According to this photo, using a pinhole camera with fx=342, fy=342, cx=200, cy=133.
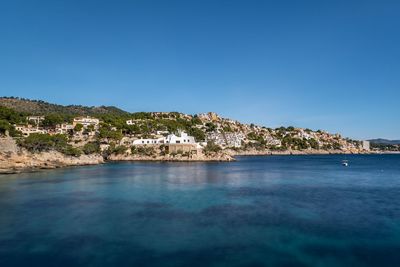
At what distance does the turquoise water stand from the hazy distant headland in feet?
83.9

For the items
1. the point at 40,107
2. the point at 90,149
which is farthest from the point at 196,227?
the point at 40,107

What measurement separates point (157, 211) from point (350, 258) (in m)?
10.9

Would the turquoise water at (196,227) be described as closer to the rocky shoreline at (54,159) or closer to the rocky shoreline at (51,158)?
the rocky shoreline at (54,159)

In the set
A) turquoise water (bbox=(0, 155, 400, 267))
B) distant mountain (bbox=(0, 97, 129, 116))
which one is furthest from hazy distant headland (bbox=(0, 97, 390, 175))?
turquoise water (bbox=(0, 155, 400, 267))

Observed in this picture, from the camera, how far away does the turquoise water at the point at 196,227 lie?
12164 mm

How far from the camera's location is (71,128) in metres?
87.8

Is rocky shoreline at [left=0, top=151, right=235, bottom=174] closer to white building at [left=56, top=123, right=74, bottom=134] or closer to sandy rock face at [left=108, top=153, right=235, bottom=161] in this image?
sandy rock face at [left=108, top=153, right=235, bottom=161]

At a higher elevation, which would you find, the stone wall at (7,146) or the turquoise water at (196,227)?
the stone wall at (7,146)

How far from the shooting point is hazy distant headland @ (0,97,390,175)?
5334 cm

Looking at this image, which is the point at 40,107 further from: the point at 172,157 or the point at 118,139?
the point at 172,157

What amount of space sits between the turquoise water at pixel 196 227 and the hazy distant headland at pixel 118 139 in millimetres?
25586

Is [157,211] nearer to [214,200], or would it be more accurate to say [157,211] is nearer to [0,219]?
[214,200]

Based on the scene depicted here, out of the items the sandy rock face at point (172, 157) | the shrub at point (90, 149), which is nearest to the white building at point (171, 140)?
the sandy rock face at point (172, 157)

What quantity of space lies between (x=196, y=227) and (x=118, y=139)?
221 ft
